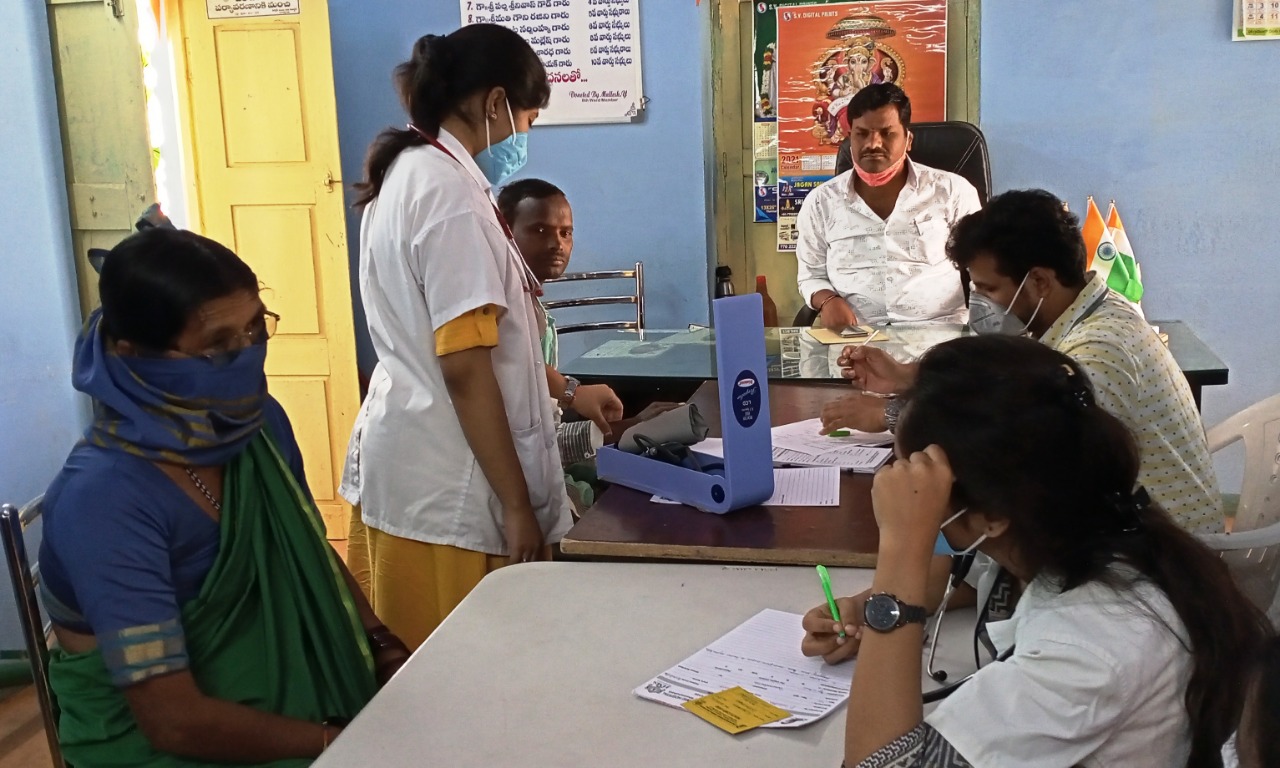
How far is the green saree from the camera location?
1.32 m

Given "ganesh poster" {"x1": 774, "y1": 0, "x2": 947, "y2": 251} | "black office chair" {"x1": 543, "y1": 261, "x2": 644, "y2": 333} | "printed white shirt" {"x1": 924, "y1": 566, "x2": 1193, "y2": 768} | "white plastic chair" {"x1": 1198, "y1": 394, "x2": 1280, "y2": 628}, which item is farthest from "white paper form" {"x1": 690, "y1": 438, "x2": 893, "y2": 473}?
"ganesh poster" {"x1": 774, "y1": 0, "x2": 947, "y2": 251}

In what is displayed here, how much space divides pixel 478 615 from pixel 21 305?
217 cm

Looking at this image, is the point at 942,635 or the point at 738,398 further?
the point at 738,398

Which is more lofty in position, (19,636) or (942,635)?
(942,635)

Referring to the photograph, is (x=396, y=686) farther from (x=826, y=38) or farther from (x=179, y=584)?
(x=826, y=38)

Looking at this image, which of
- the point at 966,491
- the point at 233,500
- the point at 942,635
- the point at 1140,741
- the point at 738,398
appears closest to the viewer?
the point at 1140,741

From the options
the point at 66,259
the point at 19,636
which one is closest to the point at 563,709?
the point at 19,636

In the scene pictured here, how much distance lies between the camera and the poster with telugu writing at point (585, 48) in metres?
3.95

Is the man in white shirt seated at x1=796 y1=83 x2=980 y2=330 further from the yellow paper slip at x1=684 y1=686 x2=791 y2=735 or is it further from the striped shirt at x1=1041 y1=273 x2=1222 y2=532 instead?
the yellow paper slip at x1=684 y1=686 x2=791 y2=735

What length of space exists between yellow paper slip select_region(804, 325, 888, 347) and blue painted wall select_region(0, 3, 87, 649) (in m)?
2.08

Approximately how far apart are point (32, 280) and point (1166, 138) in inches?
141

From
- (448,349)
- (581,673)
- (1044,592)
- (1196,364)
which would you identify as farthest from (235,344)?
(1196,364)

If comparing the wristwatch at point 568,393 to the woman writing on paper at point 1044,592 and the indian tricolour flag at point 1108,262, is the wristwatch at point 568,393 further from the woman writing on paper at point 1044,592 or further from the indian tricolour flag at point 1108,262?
the indian tricolour flag at point 1108,262

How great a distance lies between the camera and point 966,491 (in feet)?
3.42
